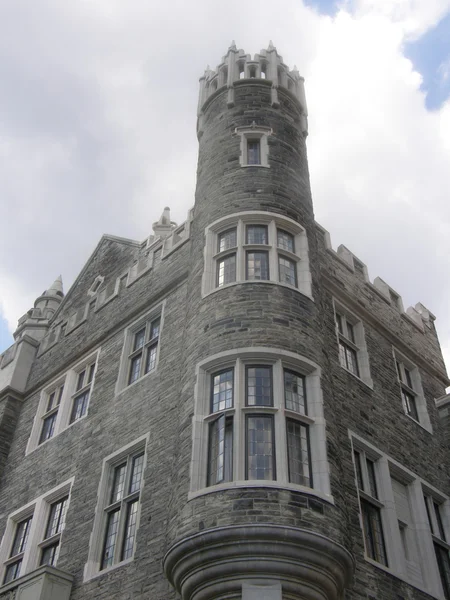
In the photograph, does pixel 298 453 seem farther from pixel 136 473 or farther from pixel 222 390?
pixel 136 473

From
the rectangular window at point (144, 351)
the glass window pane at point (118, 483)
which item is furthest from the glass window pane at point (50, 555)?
the rectangular window at point (144, 351)

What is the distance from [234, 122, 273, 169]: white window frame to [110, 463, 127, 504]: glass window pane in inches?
310

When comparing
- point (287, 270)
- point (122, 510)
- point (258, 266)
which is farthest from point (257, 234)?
point (122, 510)

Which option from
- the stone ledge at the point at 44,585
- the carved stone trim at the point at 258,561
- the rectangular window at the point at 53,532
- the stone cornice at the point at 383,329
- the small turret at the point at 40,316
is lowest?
the carved stone trim at the point at 258,561

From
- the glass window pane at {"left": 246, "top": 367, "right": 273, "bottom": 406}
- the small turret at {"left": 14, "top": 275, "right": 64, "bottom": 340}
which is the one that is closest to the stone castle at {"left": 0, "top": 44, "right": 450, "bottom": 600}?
the glass window pane at {"left": 246, "top": 367, "right": 273, "bottom": 406}

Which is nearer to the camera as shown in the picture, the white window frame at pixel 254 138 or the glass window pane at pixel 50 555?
the glass window pane at pixel 50 555

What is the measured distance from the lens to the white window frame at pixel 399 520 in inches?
589

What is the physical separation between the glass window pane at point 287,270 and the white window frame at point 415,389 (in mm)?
5031

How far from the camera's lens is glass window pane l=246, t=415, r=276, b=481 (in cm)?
1250

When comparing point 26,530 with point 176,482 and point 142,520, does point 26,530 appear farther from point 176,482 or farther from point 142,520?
point 176,482

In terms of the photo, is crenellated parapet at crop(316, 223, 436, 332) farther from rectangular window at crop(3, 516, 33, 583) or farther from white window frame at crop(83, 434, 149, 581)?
rectangular window at crop(3, 516, 33, 583)

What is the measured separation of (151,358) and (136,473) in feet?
11.0

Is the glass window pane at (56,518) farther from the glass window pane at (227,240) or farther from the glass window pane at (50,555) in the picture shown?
the glass window pane at (227,240)

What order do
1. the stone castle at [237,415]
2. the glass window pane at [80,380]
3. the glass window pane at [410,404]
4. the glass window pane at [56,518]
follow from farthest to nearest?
the glass window pane at [80,380] → the glass window pane at [410,404] → the glass window pane at [56,518] → the stone castle at [237,415]
